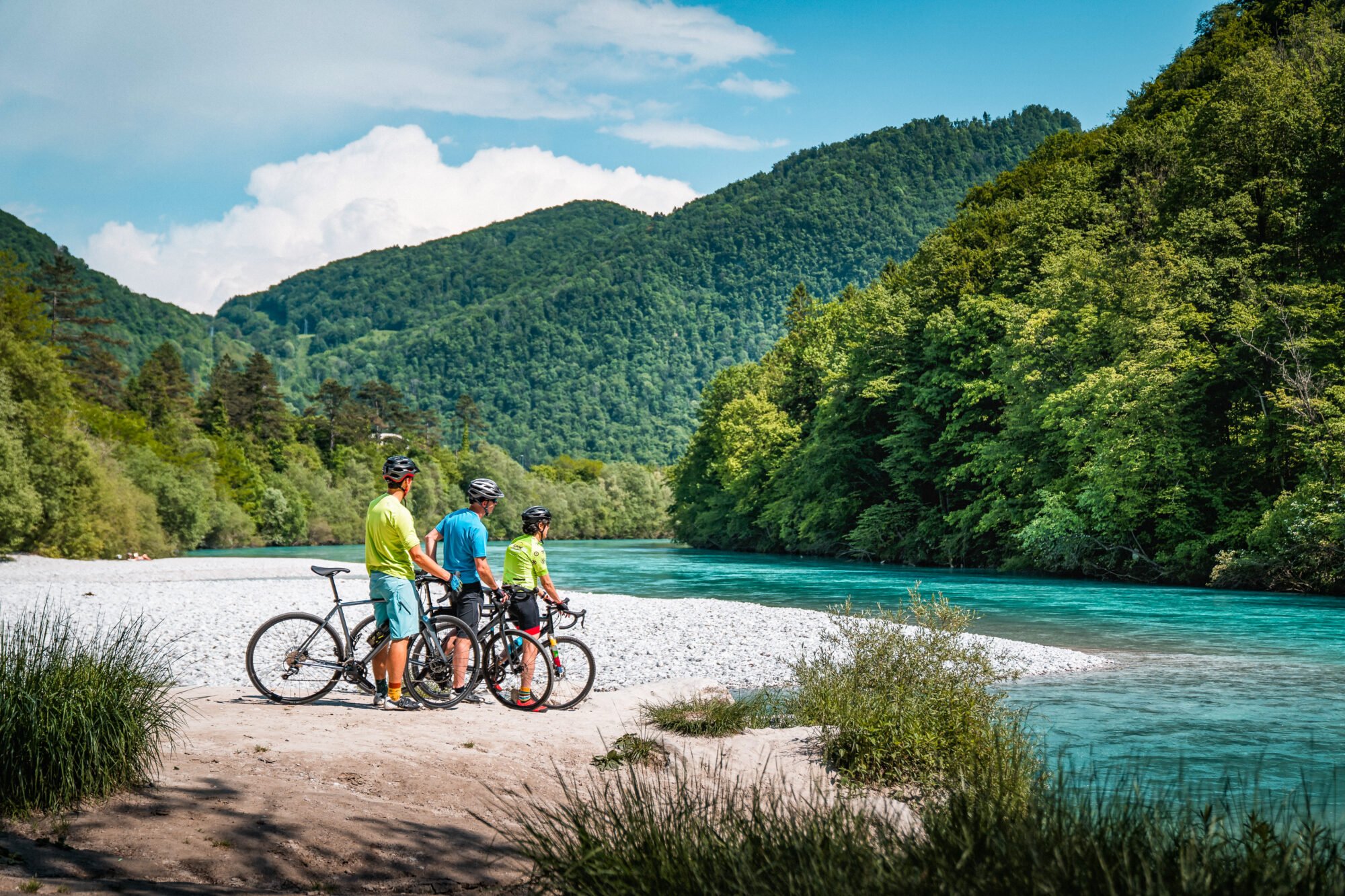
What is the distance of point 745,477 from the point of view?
222ft

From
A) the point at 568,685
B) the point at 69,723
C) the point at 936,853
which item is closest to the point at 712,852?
the point at 936,853

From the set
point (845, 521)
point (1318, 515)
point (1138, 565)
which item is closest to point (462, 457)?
point (845, 521)

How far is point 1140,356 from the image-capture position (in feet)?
112

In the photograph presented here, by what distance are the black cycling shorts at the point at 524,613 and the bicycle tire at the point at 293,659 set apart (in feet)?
5.13

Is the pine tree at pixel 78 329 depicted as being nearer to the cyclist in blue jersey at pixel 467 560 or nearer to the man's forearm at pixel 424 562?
the cyclist in blue jersey at pixel 467 560

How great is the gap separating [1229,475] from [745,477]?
3711 centimetres

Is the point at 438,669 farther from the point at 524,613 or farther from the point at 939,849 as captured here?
the point at 939,849

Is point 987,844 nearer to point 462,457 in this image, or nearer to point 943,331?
point 943,331

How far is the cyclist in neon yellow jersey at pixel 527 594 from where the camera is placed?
32.0 ft

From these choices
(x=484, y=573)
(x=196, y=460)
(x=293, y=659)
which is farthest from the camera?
(x=196, y=460)

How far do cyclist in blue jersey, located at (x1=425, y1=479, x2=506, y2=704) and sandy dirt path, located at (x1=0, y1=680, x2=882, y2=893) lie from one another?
0.62 m

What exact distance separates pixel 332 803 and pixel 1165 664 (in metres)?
13.8

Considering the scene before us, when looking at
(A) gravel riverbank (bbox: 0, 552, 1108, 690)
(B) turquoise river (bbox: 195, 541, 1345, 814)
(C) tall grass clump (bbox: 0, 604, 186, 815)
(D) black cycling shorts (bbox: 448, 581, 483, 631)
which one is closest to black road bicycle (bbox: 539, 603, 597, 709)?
(D) black cycling shorts (bbox: 448, 581, 483, 631)

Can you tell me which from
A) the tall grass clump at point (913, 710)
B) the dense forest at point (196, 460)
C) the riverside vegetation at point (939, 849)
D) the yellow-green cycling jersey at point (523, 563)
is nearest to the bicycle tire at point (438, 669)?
the yellow-green cycling jersey at point (523, 563)
